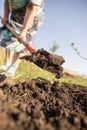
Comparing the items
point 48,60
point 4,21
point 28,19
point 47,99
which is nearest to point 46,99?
point 47,99

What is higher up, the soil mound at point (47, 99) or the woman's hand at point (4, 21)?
the woman's hand at point (4, 21)

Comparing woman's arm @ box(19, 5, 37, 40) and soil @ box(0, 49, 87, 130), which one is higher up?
woman's arm @ box(19, 5, 37, 40)

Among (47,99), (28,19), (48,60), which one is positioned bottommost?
(47,99)

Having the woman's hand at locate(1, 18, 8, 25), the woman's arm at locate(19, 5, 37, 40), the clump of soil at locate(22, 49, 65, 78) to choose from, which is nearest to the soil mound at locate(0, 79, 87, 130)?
the clump of soil at locate(22, 49, 65, 78)

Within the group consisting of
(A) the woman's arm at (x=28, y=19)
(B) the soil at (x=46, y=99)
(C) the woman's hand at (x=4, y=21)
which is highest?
(A) the woman's arm at (x=28, y=19)

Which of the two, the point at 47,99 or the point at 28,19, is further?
the point at 28,19

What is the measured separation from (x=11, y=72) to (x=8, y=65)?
0.17 m

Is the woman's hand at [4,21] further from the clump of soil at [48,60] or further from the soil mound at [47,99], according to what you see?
the soil mound at [47,99]

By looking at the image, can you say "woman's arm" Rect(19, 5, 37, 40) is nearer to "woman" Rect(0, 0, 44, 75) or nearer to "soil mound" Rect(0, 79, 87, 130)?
"woman" Rect(0, 0, 44, 75)

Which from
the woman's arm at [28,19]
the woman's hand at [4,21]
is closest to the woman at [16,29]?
the woman's hand at [4,21]

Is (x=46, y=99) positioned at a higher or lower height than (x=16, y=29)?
lower

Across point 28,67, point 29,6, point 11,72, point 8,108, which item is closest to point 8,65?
point 11,72

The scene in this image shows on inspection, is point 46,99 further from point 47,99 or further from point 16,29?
point 16,29

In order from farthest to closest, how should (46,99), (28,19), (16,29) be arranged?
1. (16,29)
2. (28,19)
3. (46,99)
